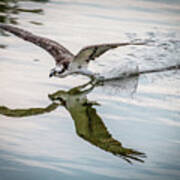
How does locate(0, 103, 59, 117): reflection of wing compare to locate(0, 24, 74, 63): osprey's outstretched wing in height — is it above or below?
below

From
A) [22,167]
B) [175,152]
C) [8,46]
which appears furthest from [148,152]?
[8,46]

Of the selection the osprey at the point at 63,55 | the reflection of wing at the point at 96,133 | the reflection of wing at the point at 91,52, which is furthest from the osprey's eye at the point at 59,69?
the reflection of wing at the point at 96,133

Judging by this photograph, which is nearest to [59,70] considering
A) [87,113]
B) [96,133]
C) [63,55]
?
[63,55]

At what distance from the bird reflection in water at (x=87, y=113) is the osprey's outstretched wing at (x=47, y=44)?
1.23 feet

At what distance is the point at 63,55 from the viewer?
16.5ft

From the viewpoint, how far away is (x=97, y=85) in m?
4.81

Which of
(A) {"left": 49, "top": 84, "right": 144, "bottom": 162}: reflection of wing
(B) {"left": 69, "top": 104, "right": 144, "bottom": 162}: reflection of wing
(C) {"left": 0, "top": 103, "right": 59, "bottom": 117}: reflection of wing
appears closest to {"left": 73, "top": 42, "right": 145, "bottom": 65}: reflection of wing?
(A) {"left": 49, "top": 84, "right": 144, "bottom": 162}: reflection of wing

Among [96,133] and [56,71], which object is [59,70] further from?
[96,133]

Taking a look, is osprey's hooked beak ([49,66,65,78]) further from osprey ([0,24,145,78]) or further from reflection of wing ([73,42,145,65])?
reflection of wing ([73,42,145,65])

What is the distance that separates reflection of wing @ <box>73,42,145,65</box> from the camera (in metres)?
4.32

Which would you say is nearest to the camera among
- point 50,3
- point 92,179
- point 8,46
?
point 92,179

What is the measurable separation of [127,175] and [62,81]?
137 centimetres

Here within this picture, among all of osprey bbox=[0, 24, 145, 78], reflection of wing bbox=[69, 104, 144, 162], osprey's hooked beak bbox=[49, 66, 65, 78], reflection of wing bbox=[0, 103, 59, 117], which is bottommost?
reflection of wing bbox=[69, 104, 144, 162]

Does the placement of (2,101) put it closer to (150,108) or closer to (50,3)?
(150,108)
